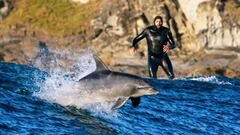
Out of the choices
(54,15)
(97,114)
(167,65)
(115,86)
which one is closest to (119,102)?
(115,86)

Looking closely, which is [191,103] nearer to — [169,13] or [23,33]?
[169,13]

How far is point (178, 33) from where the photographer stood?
4325 centimetres

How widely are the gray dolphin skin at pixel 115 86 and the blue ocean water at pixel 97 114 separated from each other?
1.69 feet

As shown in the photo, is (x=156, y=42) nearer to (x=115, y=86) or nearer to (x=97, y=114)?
(x=97, y=114)

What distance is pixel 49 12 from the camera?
5281cm

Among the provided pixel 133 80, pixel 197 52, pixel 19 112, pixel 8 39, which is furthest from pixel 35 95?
pixel 8 39

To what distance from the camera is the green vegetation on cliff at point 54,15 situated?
4994 cm

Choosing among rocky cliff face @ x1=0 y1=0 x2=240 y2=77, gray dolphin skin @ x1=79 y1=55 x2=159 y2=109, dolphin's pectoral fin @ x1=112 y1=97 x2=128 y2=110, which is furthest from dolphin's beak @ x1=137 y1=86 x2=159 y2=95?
rocky cliff face @ x1=0 y1=0 x2=240 y2=77

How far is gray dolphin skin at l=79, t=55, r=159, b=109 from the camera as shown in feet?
36.8

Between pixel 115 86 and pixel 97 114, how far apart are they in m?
0.96

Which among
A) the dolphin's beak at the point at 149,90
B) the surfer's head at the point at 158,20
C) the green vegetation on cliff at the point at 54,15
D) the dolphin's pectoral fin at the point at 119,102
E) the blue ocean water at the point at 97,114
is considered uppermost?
the green vegetation on cliff at the point at 54,15

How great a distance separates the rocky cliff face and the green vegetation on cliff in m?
1.36

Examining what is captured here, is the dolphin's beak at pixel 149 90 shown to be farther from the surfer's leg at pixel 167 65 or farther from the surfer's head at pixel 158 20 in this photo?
the surfer's leg at pixel 167 65

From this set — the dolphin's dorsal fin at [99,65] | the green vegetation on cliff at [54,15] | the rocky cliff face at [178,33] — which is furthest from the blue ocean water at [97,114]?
the green vegetation on cliff at [54,15]
